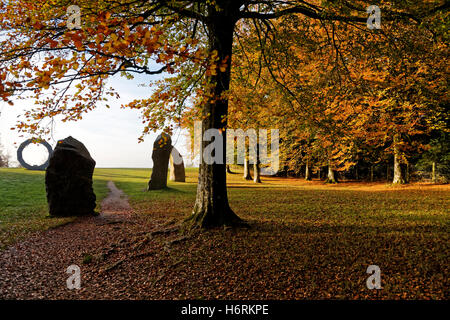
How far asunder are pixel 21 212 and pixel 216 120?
9.08m

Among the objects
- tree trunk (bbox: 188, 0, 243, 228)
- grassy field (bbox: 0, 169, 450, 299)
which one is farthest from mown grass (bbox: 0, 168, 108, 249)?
tree trunk (bbox: 188, 0, 243, 228)

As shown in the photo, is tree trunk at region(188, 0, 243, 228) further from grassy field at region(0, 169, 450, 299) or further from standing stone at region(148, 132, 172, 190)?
standing stone at region(148, 132, 172, 190)

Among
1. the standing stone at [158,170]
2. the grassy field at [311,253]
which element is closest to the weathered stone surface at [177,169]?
the standing stone at [158,170]

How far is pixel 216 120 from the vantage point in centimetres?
702

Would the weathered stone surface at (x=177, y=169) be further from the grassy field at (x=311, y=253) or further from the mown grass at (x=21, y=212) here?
the grassy field at (x=311, y=253)

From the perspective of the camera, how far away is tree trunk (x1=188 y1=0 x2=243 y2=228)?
6910 millimetres

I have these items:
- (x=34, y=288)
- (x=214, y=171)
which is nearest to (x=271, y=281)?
(x=214, y=171)

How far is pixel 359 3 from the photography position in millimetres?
8141

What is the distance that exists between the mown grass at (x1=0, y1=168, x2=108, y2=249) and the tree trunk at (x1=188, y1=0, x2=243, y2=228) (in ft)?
16.4

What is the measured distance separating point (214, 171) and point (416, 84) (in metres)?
A: 11.1

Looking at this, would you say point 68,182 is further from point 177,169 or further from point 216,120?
point 177,169

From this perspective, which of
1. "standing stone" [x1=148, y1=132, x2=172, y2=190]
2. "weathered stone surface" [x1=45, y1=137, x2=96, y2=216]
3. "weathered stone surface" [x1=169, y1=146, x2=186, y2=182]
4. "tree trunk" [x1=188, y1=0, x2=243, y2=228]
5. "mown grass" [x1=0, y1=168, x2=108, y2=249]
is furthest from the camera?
"weathered stone surface" [x1=169, y1=146, x2=186, y2=182]

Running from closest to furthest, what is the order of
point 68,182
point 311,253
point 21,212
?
point 311,253 < point 68,182 < point 21,212

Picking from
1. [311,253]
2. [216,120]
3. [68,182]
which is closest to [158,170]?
[68,182]
